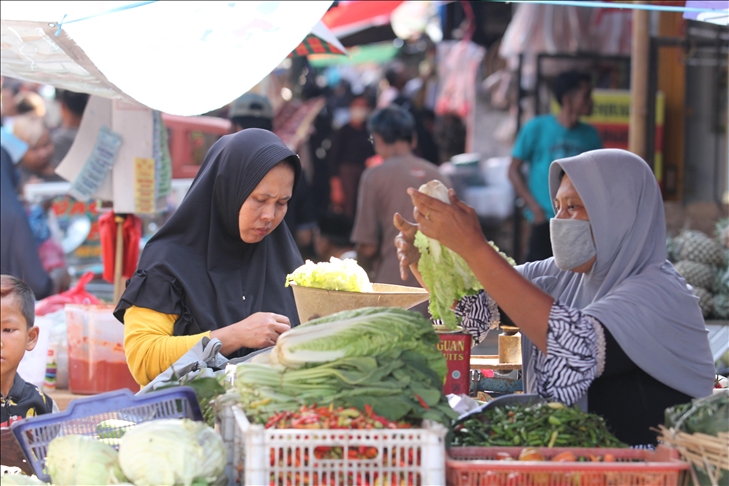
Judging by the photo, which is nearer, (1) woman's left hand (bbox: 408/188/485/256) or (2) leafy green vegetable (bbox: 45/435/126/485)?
(2) leafy green vegetable (bbox: 45/435/126/485)

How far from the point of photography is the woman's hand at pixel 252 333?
3.11 meters

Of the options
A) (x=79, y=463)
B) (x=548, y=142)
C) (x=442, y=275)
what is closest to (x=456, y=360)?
(x=442, y=275)

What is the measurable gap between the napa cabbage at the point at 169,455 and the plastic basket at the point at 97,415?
185 millimetres

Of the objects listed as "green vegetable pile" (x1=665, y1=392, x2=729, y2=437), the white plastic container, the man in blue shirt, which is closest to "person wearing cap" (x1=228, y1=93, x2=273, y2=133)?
the man in blue shirt

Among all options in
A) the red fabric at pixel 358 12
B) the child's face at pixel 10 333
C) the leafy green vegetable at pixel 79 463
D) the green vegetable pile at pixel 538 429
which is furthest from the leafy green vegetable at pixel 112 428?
the red fabric at pixel 358 12

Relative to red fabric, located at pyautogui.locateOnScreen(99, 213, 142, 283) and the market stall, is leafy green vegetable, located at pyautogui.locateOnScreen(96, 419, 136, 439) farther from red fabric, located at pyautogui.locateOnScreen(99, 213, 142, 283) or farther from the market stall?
red fabric, located at pyautogui.locateOnScreen(99, 213, 142, 283)

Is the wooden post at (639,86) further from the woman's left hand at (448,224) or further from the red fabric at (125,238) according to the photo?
the woman's left hand at (448,224)

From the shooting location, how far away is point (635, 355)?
2.59 metres

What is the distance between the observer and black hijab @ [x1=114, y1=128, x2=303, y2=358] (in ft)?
10.8

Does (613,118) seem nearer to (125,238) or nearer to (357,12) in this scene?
(357,12)

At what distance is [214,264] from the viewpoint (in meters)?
3.40

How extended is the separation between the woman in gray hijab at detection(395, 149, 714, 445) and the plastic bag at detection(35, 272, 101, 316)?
3050mm

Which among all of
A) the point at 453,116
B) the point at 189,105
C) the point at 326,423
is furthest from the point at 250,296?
the point at 453,116

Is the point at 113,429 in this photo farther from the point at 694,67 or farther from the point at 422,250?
the point at 694,67
